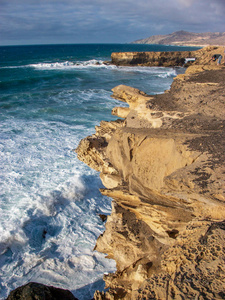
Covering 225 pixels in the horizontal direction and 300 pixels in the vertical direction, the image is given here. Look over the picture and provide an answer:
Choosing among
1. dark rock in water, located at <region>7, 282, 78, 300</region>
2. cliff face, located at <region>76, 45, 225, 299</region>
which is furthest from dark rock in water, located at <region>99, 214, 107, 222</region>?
dark rock in water, located at <region>7, 282, 78, 300</region>

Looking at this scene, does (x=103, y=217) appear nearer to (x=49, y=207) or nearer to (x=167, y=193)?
(x=49, y=207)

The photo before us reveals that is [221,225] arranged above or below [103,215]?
above

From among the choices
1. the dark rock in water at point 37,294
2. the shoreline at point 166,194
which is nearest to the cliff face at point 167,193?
the shoreline at point 166,194

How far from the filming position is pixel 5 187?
Result: 8672mm

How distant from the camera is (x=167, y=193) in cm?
302

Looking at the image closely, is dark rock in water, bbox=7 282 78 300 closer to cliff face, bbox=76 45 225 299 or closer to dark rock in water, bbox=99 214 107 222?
cliff face, bbox=76 45 225 299

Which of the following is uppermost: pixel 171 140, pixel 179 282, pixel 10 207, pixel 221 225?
pixel 171 140

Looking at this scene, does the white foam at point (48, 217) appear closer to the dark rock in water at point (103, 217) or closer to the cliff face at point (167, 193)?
the dark rock in water at point (103, 217)

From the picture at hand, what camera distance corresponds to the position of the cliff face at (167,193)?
2277 mm

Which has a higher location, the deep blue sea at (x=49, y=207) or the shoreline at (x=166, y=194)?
the shoreline at (x=166, y=194)

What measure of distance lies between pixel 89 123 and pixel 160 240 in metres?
11.9

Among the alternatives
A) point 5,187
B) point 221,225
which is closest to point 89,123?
point 5,187

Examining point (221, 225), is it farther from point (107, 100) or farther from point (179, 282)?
point (107, 100)

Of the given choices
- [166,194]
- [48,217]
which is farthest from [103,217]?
[166,194]
